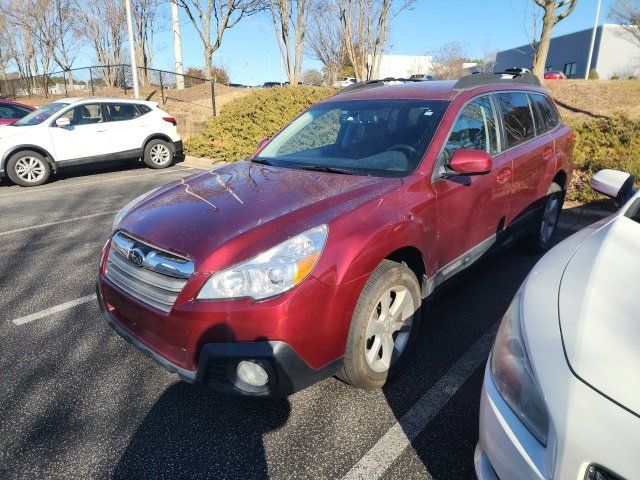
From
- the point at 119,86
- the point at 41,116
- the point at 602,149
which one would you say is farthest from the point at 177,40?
the point at 602,149

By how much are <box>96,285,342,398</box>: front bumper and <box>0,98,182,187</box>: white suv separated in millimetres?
8495

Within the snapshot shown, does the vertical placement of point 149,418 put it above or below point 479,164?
below

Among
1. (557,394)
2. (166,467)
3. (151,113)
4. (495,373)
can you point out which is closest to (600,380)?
(557,394)

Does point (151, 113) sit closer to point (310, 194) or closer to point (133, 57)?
point (133, 57)

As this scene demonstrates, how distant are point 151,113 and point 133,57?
6069mm

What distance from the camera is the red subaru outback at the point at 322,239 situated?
2066mm

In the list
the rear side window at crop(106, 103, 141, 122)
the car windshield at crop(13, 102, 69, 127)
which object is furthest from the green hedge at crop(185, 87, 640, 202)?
the car windshield at crop(13, 102, 69, 127)

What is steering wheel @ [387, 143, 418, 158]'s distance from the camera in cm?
294

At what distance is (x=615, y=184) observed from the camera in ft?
9.44

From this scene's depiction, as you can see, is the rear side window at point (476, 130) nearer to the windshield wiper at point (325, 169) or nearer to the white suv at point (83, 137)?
the windshield wiper at point (325, 169)

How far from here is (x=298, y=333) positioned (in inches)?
81.3

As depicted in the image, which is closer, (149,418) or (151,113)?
(149,418)

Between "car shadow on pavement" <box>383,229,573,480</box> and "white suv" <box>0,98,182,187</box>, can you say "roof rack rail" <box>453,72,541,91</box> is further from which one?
"white suv" <box>0,98,182,187</box>

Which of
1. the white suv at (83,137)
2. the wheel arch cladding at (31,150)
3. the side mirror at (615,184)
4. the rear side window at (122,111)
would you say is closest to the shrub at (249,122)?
the white suv at (83,137)
